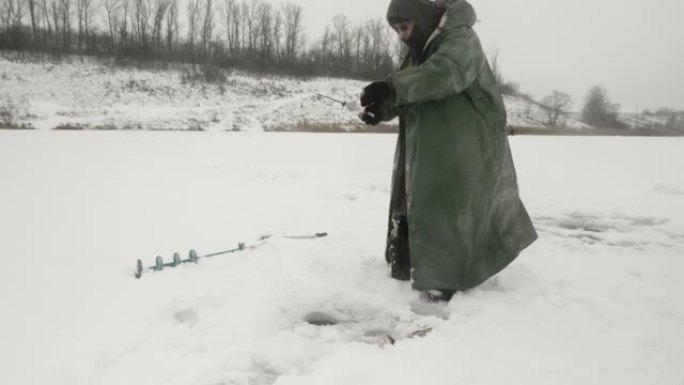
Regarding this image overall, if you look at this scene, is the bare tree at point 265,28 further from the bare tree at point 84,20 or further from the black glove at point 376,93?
the black glove at point 376,93

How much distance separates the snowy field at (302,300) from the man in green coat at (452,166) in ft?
0.82

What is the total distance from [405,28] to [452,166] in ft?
3.06

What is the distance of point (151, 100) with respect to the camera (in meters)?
37.8

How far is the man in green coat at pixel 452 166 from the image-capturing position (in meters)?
2.96

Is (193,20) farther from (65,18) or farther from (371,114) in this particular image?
(371,114)

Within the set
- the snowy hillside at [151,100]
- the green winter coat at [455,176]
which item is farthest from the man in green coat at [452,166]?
the snowy hillside at [151,100]

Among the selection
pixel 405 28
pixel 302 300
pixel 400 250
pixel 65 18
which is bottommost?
pixel 302 300

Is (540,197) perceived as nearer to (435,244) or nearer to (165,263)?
(435,244)

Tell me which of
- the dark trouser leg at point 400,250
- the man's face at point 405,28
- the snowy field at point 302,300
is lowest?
the snowy field at point 302,300

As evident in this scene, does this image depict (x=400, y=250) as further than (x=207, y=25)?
No

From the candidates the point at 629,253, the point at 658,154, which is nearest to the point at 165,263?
the point at 629,253

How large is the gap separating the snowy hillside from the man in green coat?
27.3 m

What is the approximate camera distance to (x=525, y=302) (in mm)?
3059

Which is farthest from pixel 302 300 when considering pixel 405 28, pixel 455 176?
pixel 405 28
